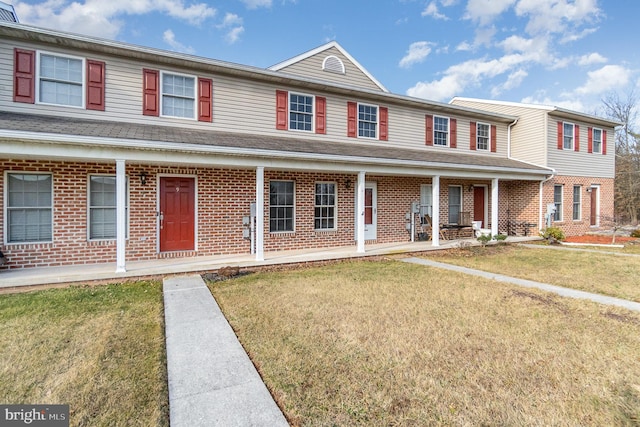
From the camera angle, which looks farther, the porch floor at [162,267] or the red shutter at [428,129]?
the red shutter at [428,129]

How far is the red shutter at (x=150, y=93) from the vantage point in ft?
27.7

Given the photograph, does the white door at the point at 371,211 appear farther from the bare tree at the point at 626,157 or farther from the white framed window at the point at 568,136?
the bare tree at the point at 626,157

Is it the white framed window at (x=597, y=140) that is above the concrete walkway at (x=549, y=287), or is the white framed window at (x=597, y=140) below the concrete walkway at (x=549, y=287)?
above

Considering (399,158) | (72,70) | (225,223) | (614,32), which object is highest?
(614,32)

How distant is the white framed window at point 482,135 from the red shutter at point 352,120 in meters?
6.02

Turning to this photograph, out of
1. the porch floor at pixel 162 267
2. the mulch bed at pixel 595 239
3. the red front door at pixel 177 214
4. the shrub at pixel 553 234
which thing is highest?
the red front door at pixel 177 214

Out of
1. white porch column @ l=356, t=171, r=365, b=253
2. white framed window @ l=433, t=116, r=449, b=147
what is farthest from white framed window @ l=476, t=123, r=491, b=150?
white porch column @ l=356, t=171, r=365, b=253

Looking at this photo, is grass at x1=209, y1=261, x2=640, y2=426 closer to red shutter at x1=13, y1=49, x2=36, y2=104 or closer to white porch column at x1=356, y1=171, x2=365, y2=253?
white porch column at x1=356, y1=171, x2=365, y2=253

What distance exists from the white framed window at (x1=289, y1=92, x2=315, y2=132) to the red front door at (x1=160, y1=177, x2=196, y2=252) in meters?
3.70

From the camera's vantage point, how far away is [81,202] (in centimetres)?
748

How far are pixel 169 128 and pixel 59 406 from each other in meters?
7.28

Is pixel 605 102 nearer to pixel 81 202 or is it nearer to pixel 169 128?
pixel 169 128

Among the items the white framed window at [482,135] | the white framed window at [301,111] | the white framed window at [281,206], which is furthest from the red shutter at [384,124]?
the white framed window at [482,135]

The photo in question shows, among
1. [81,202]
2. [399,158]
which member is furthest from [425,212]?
[81,202]
